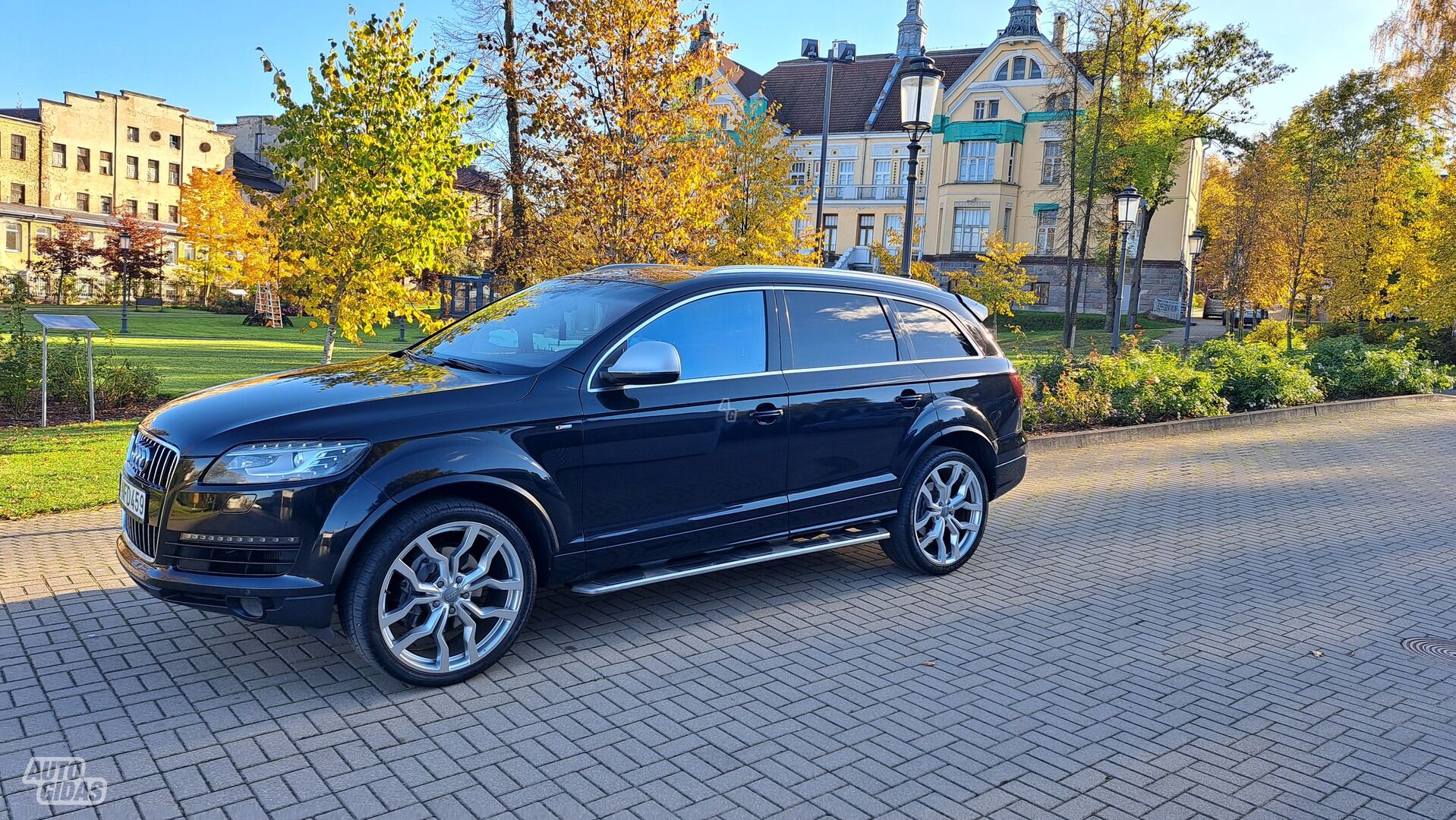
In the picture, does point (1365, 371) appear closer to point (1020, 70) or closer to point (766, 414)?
point (766, 414)

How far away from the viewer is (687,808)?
Result: 135 inches

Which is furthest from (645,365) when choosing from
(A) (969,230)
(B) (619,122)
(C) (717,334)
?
(A) (969,230)

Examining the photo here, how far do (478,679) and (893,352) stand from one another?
10.4 ft

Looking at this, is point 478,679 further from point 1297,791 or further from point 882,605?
point 1297,791

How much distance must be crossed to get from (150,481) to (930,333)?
4.50m

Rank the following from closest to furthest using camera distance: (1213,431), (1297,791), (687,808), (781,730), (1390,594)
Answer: (687,808)
(1297,791)
(781,730)
(1390,594)
(1213,431)

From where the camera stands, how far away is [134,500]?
4.43m

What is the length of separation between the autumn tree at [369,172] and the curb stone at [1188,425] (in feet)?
26.1

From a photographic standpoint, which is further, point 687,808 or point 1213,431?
point 1213,431

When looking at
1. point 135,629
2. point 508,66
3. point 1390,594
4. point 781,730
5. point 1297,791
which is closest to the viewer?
point 1297,791

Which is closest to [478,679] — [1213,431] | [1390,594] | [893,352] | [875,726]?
[875,726]

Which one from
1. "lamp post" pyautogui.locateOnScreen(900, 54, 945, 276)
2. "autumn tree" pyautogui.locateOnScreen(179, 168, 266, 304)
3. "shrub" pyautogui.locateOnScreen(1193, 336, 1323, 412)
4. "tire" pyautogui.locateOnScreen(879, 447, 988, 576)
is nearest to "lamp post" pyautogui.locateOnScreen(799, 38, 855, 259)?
"shrub" pyautogui.locateOnScreen(1193, 336, 1323, 412)

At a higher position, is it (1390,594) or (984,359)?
(984,359)

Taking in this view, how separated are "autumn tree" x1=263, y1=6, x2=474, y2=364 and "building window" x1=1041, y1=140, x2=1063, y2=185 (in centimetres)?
4985
